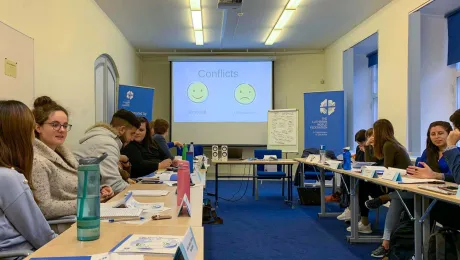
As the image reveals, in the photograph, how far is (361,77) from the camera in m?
7.40

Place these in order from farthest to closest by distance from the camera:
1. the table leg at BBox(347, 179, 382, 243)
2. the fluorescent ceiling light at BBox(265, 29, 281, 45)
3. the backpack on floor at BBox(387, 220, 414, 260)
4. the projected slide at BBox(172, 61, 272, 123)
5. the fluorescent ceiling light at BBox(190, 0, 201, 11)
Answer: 1. the projected slide at BBox(172, 61, 272, 123)
2. the fluorescent ceiling light at BBox(265, 29, 281, 45)
3. the fluorescent ceiling light at BBox(190, 0, 201, 11)
4. the table leg at BBox(347, 179, 382, 243)
5. the backpack on floor at BBox(387, 220, 414, 260)

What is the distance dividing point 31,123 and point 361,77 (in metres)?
6.90

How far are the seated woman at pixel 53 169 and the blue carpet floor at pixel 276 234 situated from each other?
64.4 inches

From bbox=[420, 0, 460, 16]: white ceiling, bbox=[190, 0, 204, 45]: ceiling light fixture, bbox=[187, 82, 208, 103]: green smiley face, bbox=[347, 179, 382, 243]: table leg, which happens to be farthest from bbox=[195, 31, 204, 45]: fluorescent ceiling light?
bbox=[347, 179, 382, 243]: table leg

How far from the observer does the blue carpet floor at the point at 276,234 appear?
3.39 metres

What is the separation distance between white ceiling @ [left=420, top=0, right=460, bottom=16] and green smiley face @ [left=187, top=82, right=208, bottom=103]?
467cm

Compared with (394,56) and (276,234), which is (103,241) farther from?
(394,56)

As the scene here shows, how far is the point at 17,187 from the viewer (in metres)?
Answer: 1.31

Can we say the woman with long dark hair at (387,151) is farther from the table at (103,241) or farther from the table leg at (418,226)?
the table at (103,241)

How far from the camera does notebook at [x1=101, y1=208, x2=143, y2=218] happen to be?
5.44ft

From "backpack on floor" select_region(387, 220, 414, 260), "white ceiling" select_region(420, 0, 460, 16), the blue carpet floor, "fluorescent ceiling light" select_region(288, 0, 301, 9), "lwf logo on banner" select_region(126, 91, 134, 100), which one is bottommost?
the blue carpet floor

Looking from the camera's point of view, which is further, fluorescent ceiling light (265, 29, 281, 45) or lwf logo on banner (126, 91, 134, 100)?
fluorescent ceiling light (265, 29, 281, 45)

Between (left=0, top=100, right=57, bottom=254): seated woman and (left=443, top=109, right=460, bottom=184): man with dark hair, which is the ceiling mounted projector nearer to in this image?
(left=443, top=109, right=460, bottom=184): man with dark hair

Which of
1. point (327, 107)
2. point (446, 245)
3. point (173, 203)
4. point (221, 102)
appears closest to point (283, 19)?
point (327, 107)
